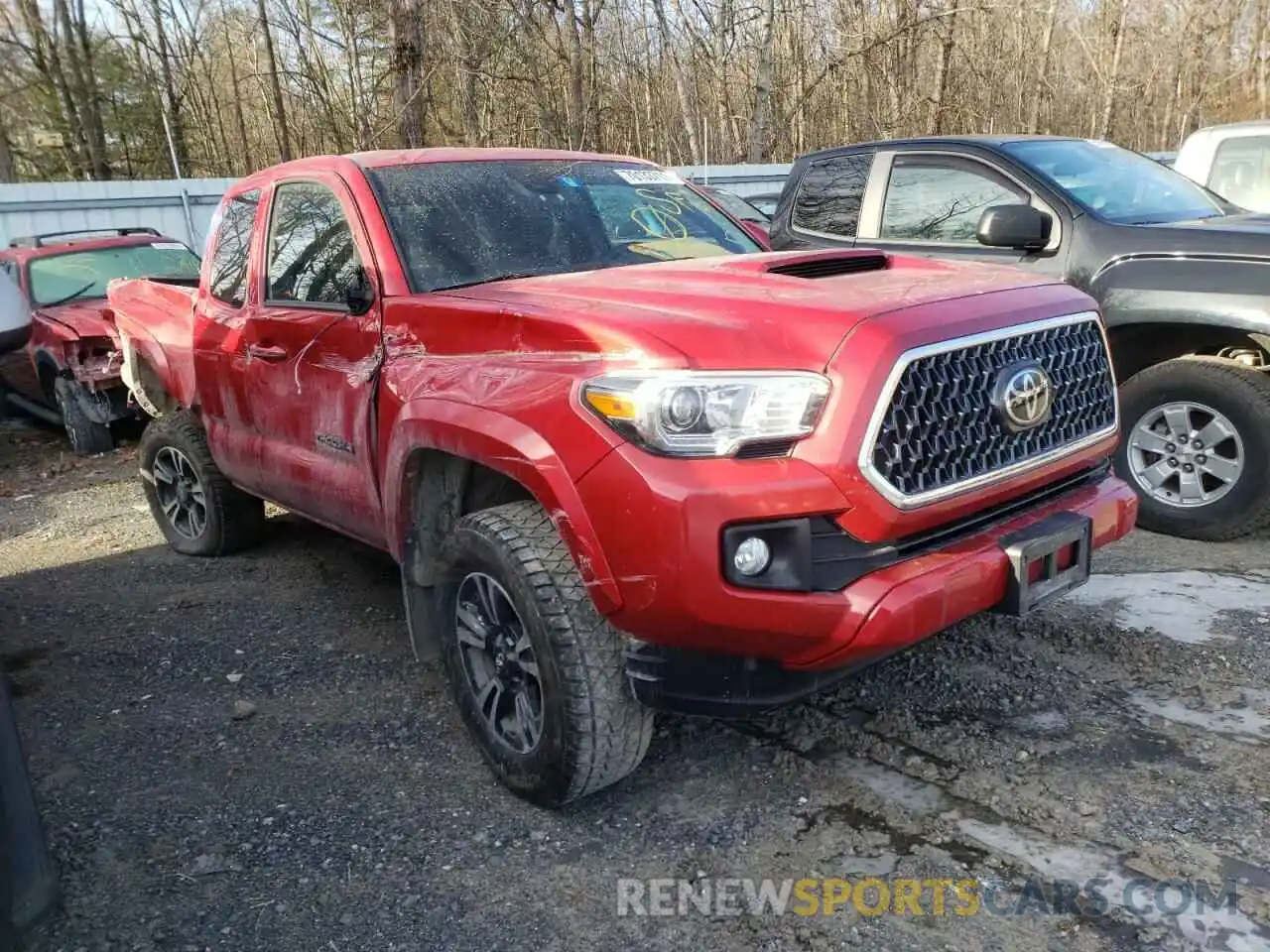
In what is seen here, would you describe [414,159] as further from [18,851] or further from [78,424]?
[78,424]

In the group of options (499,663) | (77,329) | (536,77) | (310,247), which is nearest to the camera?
(499,663)

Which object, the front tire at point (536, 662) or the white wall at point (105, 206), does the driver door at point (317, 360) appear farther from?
the white wall at point (105, 206)

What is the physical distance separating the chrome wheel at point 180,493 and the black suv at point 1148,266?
386cm

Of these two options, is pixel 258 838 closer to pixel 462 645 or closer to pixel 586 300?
pixel 462 645

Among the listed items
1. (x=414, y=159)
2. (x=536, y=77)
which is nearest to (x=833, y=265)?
(x=414, y=159)

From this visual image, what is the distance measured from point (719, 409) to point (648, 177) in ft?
7.34

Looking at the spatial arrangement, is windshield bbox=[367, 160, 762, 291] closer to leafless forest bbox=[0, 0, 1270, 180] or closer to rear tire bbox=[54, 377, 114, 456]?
rear tire bbox=[54, 377, 114, 456]

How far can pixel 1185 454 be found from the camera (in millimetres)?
4750

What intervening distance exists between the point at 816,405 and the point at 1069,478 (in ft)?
3.50

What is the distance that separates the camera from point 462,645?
304 cm

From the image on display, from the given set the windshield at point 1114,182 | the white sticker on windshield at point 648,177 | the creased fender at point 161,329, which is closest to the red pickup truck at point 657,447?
the white sticker on windshield at point 648,177

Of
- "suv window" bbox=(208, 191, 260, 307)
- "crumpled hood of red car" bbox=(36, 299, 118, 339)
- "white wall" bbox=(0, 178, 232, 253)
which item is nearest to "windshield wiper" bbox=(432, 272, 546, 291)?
"suv window" bbox=(208, 191, 260, 307)

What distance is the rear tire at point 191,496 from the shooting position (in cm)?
509

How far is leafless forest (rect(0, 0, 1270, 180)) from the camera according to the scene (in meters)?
17.5
